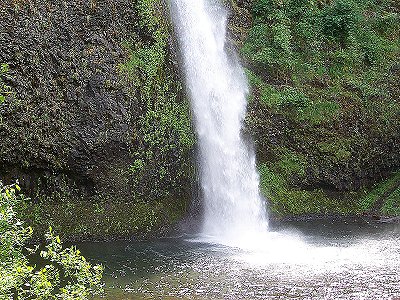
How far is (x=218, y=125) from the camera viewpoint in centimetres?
1562

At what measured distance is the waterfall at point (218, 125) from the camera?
14.7 metres

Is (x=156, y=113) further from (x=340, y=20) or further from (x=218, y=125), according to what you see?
(x=340, y=20)

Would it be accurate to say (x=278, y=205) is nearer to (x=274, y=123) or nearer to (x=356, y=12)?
(x=274, y=123)

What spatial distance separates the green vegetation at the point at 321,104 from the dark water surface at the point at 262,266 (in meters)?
2.93

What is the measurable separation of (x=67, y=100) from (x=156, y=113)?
238 centimetres

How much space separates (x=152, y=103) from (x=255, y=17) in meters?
7.60

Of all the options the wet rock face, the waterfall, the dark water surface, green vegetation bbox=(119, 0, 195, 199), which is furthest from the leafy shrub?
the wet rock face

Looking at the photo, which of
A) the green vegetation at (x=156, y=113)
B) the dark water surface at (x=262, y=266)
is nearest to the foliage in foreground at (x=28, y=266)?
the dark water surface at (x=262, y=266)

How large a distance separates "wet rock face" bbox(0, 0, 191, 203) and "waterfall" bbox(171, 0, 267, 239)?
93.6 inches

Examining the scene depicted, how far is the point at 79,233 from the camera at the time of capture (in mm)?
12695

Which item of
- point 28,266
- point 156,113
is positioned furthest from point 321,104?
point 28,266

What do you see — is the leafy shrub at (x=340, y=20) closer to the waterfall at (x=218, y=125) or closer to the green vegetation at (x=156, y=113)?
the waterfall at (x=218, y=125)

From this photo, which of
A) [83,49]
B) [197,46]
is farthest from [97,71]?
[197,46]

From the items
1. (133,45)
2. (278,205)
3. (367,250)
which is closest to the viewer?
(367,250)
